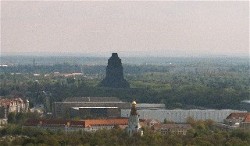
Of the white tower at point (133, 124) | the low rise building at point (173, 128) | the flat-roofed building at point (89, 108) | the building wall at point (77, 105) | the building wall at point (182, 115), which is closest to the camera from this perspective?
the white tower at point (133, 124)

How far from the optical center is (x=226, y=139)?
42.2 m

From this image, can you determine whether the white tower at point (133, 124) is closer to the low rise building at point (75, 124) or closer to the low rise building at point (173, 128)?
the low rise building at point (173, 128)

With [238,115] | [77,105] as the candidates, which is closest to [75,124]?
[238,115]

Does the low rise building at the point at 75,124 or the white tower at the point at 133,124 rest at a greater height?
the white tower at the point at 133,124

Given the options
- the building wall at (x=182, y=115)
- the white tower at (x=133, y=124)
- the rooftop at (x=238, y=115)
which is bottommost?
the building wall at (x=182, y=115)

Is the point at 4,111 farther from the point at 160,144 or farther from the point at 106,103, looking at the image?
the point at 160,144

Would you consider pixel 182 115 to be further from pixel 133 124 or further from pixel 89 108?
pixel 133 124

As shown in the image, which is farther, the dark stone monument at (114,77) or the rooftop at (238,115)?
the dark stone monument at (114,77)

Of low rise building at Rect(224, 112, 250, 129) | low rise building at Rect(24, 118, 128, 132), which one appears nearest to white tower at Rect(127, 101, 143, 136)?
low rise building at Rect(24, 118, 128, 132)

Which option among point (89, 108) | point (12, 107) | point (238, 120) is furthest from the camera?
point (12, 107)

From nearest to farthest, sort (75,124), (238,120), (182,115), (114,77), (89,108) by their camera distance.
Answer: (75,124)
(238,120)
(182,115)
(89,108)
(114,77)

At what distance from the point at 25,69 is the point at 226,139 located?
343 feet

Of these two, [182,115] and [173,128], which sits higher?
[173,128]

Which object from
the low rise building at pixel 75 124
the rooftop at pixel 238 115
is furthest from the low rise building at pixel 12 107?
the rooftop at pixel 238 115
